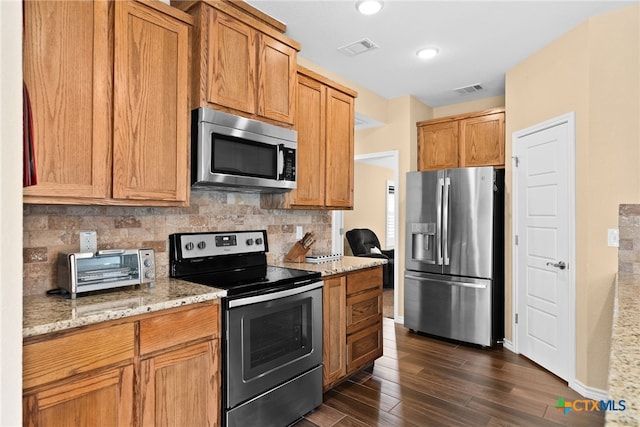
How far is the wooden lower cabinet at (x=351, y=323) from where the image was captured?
8.32ft

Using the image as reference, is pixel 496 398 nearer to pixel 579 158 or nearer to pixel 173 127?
pixel 579 158

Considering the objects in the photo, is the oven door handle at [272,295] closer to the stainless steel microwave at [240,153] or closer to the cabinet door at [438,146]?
the stainless steel microwave at [240,153]

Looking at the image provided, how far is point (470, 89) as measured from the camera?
418 cm

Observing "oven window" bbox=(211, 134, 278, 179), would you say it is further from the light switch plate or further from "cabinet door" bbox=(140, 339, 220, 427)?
the light switch plate

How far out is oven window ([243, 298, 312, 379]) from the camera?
6.33 feet

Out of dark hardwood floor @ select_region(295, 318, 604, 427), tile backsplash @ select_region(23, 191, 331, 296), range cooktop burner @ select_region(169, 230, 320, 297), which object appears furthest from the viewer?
dark hardwood floor @ select_region(295, 318, 604, 427)

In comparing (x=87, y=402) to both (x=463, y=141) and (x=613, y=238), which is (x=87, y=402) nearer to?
(x=613, y=238)

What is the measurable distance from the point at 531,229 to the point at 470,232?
54cm

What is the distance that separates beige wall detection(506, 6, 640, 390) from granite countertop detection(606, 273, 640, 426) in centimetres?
126

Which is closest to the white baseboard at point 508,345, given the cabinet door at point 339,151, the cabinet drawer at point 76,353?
the cabinet door at point 339,151

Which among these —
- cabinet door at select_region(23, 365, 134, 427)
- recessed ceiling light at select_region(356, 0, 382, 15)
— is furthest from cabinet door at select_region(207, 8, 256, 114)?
cabinet door at select_region(23, 365, 134, 427)

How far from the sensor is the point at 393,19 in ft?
8.97

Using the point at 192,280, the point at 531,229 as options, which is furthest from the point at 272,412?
the point at 531,229

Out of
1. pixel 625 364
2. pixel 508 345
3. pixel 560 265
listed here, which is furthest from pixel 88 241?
pixel 508 345
